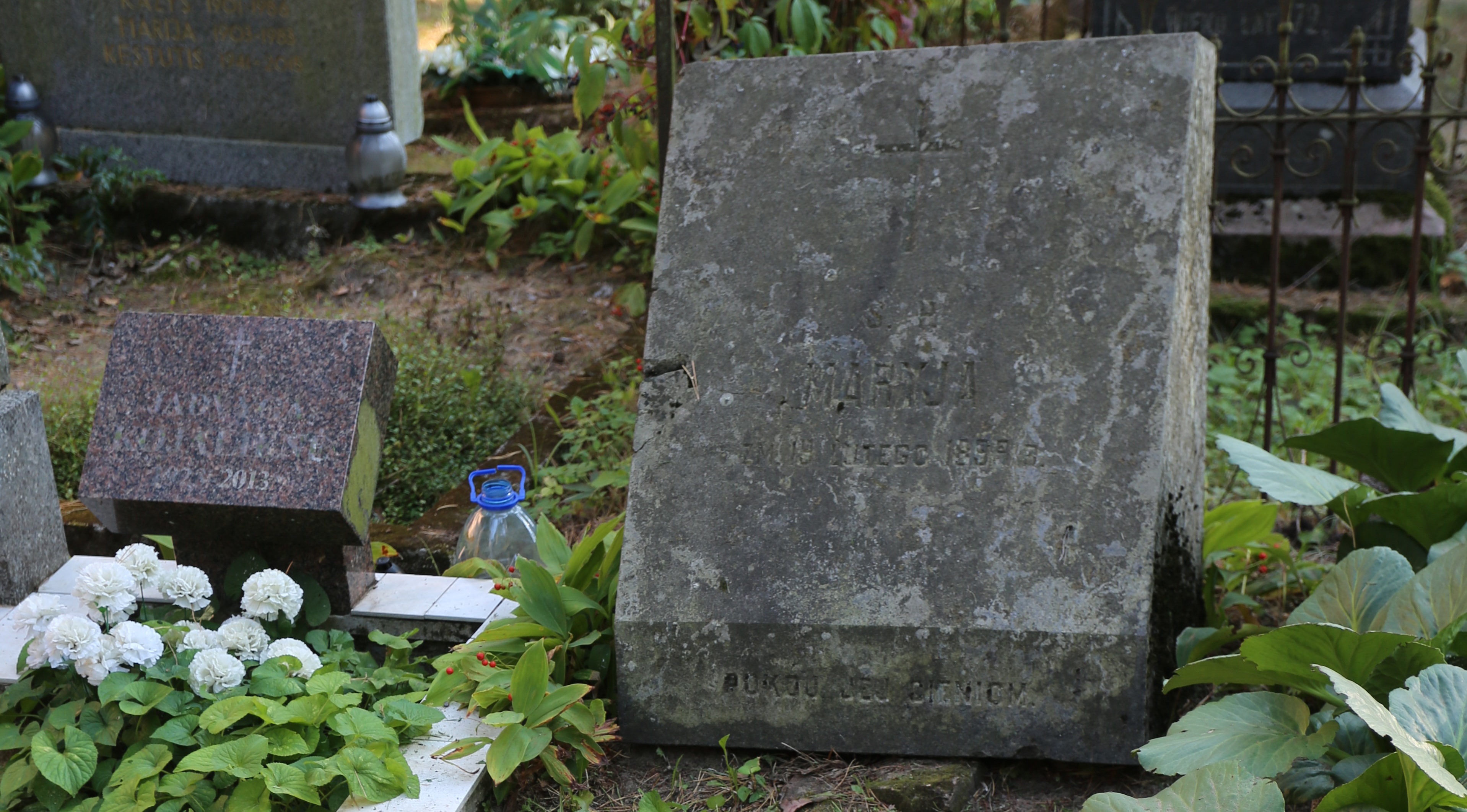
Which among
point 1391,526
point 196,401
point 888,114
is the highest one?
point 888,114

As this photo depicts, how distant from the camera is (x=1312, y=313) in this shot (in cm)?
503

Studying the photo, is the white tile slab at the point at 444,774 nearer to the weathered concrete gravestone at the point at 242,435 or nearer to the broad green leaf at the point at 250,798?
the broad green leaf at the point at 250,798

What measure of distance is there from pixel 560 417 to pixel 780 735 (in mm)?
1847

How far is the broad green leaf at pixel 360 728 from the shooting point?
2076 millimetres

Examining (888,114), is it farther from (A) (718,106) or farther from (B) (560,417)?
(B) (560,417)

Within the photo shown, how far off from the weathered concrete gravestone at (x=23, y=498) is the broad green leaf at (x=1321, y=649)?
274 centimetres

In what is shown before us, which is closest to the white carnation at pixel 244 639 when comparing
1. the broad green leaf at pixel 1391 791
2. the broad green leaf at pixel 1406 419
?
the broad green leaf at pixel 1391 791

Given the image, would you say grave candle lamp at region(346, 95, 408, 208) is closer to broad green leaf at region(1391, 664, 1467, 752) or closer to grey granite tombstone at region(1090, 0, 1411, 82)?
grey granite tombstone at region(1090, 0, 1411, 82)

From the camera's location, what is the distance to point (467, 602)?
2.67 meters

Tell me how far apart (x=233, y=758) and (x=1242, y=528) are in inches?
88.2

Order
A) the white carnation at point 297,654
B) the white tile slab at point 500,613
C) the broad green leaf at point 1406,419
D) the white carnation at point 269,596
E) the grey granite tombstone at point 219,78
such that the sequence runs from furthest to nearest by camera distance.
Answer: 1. the grey granite tombstone at point 219,78
2. the broad green leaf at point 1406,419
3. the white tile slab at point 500,613
4. the white carnation at point 269,596
5. the white carnation at point 297,654

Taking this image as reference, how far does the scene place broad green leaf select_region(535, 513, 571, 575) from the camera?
263 centimetres

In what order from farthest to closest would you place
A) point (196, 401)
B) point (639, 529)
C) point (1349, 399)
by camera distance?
point (1349, 399) < point (196, 401) < point (639, 529)

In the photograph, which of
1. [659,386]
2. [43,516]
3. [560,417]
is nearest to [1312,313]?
[560,417]
